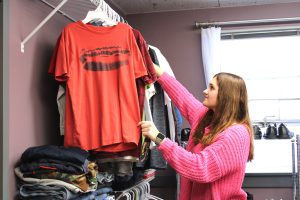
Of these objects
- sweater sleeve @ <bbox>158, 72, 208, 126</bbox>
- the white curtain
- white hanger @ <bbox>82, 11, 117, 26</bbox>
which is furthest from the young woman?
the white curtain

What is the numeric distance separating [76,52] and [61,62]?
94 mm

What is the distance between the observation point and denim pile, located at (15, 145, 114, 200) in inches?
63.6

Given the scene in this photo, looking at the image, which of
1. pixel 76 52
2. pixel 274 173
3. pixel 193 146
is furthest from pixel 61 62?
pixel 274 173

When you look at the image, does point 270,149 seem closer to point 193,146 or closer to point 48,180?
point 193,146

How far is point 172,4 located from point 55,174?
8.17ft

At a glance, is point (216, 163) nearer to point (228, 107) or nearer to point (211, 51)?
point (228, 107)

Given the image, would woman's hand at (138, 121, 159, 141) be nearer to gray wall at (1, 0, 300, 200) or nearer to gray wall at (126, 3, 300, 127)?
gray wall at (1, 0, 300, 200)

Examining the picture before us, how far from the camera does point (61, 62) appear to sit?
183cm

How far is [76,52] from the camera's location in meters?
1.85

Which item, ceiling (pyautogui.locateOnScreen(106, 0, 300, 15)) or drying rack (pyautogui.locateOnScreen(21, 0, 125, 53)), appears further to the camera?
ceiling (pyautogui.locateOnScreen(106, 0, 300, 15))

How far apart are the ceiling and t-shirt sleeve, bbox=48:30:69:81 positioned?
1737mm

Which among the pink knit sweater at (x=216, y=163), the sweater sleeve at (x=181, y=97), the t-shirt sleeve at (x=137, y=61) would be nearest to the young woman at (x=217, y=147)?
the pink knit sweater at (x=216, y=163)

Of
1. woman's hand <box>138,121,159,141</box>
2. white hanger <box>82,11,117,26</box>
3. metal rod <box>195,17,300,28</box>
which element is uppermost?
metal rod <box>195,17,300,28</box>

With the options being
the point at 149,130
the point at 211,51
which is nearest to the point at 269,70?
the point at 211,51
